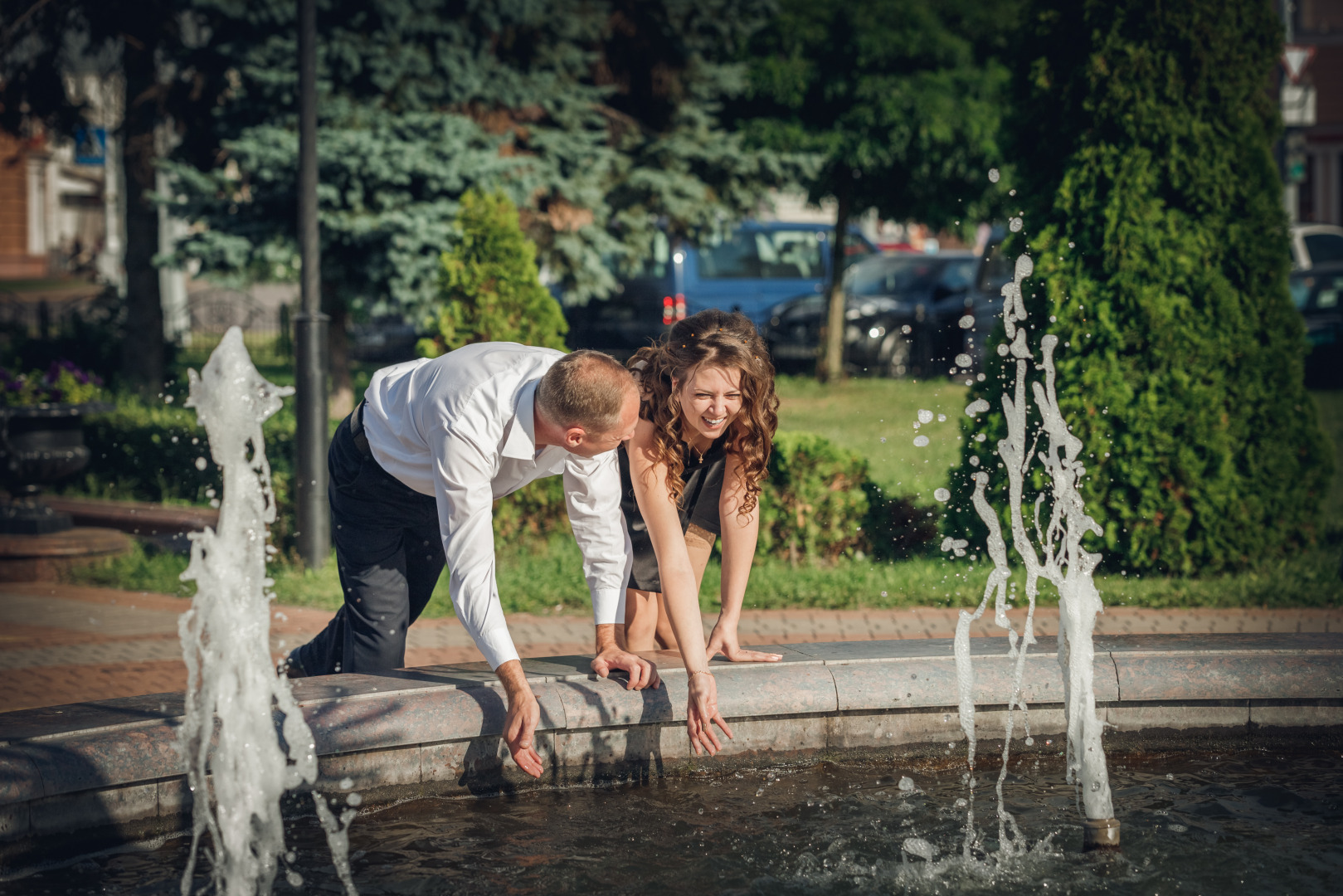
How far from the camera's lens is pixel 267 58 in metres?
12.0

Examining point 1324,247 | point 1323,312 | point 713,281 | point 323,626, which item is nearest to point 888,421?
point 713,281

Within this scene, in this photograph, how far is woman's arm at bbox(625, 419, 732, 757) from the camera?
353 cm

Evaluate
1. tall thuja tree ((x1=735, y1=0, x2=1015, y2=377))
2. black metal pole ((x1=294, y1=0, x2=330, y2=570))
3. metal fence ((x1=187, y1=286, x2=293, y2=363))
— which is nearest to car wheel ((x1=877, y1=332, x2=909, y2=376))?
tall thuja tree ((x1=735, y1=0, x2=1015, y2=377))

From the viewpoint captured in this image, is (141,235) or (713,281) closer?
(141,235)

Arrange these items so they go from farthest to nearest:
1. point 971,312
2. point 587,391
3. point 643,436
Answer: point 971,312
point 643,436
point 587,391

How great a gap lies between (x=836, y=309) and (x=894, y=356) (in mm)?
1503

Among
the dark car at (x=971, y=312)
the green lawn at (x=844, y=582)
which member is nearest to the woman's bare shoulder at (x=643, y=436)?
the green lawn at (x=844, y=582)

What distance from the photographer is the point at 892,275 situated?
1759cm

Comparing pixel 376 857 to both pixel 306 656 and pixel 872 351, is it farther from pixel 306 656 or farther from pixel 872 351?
pixel 872 351

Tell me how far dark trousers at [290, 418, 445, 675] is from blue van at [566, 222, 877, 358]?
1076 centimetres

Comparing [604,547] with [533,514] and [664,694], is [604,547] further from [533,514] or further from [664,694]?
[533,514]

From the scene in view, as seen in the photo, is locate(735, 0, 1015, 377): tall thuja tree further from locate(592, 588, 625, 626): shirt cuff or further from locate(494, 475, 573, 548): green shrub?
locate(592, 588, 625, 626): shirt cuff

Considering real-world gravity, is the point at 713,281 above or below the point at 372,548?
above

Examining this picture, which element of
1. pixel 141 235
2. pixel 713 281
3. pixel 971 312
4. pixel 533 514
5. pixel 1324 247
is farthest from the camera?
pixel 1324 247
